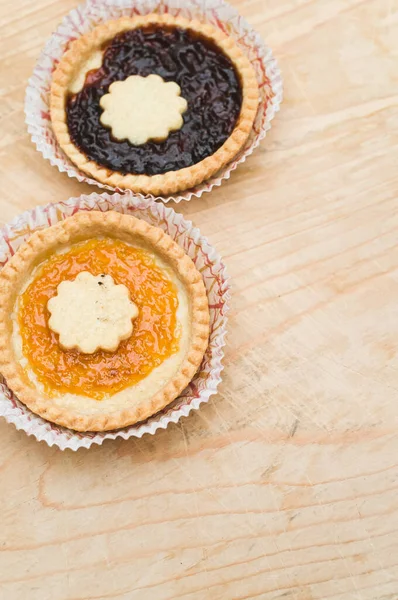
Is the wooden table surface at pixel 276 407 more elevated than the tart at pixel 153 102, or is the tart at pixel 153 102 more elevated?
the tart at pixel 153 102

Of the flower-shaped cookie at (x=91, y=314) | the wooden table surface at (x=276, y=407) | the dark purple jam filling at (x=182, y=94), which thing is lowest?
the wooden table surface at (x=276, y=407)

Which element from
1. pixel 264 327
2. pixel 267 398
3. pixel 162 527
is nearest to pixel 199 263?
pixel 264 327

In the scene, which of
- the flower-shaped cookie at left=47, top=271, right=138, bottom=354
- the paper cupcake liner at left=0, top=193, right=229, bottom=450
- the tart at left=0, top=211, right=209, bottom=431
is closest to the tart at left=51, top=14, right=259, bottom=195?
the paper cupcake liner at left=0, top=193, right=229, bottom=450

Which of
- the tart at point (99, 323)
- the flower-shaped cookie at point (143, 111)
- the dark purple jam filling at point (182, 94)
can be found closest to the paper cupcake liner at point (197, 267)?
the tart at point (99, 323)

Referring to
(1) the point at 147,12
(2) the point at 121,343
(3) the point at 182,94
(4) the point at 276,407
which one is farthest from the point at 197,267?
(1) the point at 147,12

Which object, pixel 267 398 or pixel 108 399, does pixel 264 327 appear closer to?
pixel 267 398

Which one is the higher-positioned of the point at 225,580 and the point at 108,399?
the point at 108,399

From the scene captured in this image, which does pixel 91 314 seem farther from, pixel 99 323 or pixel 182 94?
pixel 182 94

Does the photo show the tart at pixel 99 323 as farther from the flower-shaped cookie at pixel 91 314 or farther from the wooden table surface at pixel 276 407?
the wooden table surface at pixel 276 407
